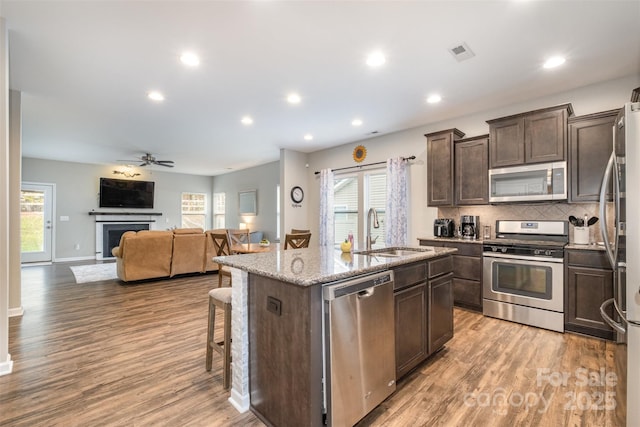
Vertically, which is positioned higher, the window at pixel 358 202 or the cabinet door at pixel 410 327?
the window at pixel 358 202

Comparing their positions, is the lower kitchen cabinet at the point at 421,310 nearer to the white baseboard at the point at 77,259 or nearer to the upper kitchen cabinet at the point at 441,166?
the upper kitchen cabinet at the point at 441,166

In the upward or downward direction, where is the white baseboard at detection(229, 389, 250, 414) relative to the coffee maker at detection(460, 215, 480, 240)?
downward

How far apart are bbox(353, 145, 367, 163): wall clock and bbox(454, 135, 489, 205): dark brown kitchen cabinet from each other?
1884mm

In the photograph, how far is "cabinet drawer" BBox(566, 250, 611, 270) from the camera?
2.89 m

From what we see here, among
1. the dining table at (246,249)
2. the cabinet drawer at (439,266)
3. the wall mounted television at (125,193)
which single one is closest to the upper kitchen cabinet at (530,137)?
the cabinet drawer at (439,266)

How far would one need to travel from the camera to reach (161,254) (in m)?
5.49

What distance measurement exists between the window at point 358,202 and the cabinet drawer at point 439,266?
2.59 meters

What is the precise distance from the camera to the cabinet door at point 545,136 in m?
3.32

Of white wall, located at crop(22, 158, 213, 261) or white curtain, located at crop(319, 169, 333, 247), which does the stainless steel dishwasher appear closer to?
white curtain, located at crop(319, 169, 333, 247)

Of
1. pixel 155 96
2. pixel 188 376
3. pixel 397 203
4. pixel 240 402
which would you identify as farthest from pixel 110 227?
pixel 240 402

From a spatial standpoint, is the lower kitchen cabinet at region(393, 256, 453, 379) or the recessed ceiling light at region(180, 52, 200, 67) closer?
the lower kitchen cabinet at region(393, 256, 453, 379)

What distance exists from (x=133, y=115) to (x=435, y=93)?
426 cm

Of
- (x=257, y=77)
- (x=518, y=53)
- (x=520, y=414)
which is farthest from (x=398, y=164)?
(x=520, y=414)

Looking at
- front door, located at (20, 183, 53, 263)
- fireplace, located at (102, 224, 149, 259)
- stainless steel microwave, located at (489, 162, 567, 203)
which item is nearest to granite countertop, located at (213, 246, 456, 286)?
stainless steel microwave, located at (489, 162, 567, 203)
